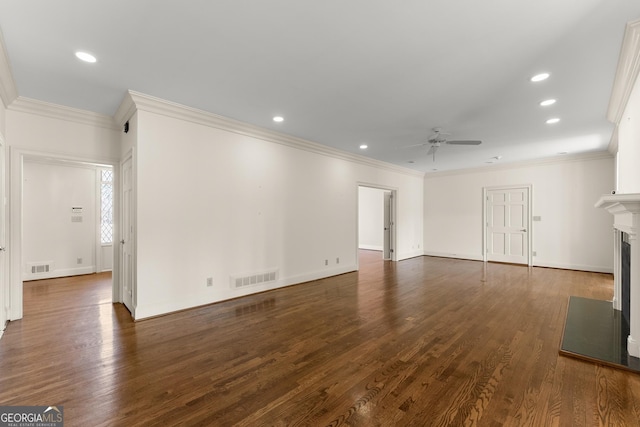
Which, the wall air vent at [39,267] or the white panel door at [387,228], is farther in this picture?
the white panel door at [387,228]

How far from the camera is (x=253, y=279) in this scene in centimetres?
469

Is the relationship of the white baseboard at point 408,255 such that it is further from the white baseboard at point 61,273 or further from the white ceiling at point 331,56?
the white baseboard at point 61,273

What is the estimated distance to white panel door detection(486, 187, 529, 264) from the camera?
739 centimetres

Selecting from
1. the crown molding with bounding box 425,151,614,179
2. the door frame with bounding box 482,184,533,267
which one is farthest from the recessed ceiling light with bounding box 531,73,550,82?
the door frame with bounding box 482,184,533,267

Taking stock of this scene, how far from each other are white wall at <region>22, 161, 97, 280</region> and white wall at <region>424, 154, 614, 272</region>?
Answer: 9685 mm

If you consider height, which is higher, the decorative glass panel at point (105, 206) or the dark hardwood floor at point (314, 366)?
the decorative glass panel at point (105, 206)

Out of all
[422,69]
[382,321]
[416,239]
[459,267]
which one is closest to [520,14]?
[422,69]

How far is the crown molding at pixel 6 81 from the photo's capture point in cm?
254

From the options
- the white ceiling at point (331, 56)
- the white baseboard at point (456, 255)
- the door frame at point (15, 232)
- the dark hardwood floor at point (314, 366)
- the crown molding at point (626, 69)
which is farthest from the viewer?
the white baseboard at point (456, 255)

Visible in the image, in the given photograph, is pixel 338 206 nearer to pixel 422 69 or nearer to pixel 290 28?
pixel 422 69

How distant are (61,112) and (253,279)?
353cm

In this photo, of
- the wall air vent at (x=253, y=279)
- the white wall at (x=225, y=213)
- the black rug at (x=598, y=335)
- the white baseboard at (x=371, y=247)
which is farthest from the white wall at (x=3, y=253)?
the white baseboard at (x=371, y=247)

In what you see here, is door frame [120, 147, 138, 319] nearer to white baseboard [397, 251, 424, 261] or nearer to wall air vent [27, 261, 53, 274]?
wall air vent [27, 261, 53, 274]

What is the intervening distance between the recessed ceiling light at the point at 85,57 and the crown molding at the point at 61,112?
1569 mm
